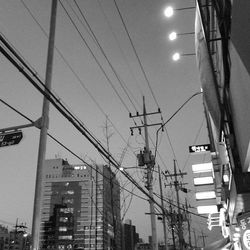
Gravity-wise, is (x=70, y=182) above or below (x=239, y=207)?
above

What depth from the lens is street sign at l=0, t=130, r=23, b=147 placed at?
9.84 meters

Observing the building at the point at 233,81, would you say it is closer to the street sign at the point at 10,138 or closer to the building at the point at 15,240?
the street sign at the point at 10,138

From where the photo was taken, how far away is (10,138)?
391 inches

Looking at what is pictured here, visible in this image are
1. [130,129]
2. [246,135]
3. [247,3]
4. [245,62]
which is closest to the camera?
[247,3]

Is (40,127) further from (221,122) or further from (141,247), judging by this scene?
(141,247)

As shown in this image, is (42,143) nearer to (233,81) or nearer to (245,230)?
(233,81)

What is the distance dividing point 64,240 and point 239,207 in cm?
12818

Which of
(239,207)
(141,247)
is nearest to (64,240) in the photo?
(141,247)

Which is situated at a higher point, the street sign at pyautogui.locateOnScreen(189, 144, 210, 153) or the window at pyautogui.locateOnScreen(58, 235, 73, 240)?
the window at pyautogui.locateOnScreen(58, 235, 73, 240)

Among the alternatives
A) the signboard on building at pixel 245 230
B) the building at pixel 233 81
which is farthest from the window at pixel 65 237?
the signboard on building at pixel 245 230

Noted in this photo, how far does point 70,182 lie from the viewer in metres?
168

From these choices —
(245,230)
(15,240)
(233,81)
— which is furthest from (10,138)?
(15,240)

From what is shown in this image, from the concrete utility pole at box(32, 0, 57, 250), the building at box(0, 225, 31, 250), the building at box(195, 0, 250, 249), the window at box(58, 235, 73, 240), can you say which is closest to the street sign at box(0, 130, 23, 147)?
the concrete utility pole at box(32, 0, 57, 250)

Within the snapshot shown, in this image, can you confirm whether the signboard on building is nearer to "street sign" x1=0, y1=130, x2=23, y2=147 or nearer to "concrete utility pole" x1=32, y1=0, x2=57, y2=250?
"concrete utility pole" x1=32, y1=0, x2=57, y2=250
